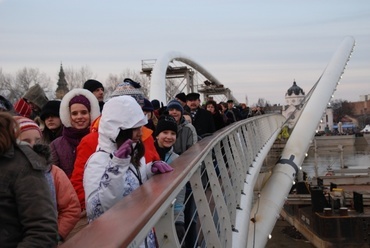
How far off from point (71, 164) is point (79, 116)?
0.45 m

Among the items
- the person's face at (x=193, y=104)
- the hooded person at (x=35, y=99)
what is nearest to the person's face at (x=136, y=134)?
the hooded person at (x=35, y=99)

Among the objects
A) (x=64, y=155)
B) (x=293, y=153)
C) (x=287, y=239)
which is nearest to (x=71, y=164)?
(x=64, y=155)

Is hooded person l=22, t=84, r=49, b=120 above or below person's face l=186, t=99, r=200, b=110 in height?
above

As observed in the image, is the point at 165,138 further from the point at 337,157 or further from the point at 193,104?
the point at 337,157

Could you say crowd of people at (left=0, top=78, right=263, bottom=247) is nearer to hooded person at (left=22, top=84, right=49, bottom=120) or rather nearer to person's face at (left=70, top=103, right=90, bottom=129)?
person's face at (left=70, top=103, right=90, bottom=129)

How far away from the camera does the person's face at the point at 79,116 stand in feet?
12.2

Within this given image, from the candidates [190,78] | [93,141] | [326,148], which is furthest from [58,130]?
[326,148]

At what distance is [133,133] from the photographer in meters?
2.51

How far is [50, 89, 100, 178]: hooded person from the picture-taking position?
3.47m

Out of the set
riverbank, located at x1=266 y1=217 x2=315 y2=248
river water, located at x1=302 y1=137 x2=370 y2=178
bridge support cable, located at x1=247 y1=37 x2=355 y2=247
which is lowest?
river water, located at x1=302 y1=137 x2=370 y2=178

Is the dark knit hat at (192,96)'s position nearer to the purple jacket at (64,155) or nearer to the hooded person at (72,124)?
the hooded person at (72,124)

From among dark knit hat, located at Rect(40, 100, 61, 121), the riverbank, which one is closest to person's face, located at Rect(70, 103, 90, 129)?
dark knit hat, located at Rect(40, 100, 61, 121)

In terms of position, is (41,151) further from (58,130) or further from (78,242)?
(58,130)

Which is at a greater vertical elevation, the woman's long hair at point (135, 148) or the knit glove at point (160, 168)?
the woman's long hair at point (135, 148)
